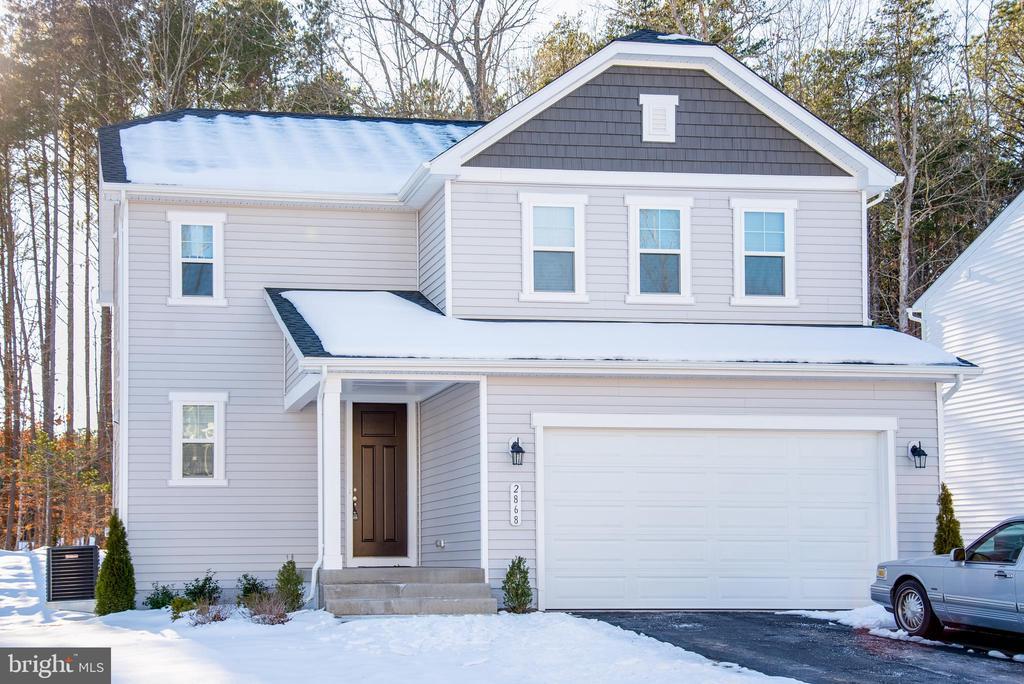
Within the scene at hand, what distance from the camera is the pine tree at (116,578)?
18.0m

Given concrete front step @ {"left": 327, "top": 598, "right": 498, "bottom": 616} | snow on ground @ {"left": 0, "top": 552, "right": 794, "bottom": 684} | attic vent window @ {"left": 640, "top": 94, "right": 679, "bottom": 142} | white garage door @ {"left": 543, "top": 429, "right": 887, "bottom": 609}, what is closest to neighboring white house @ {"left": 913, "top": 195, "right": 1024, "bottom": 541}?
white garage door @ {"left": 543, "top": 429, "right": 887, "bottom": 609}

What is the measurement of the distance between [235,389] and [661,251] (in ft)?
21.3

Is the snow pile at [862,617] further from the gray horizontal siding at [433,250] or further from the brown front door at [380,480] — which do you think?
the gray horizontal siding at [433,250]

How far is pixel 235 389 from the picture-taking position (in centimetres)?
1931

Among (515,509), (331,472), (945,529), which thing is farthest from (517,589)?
(945,529)

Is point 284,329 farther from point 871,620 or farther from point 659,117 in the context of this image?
point 871,620

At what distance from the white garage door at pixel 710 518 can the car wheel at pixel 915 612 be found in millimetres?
3157

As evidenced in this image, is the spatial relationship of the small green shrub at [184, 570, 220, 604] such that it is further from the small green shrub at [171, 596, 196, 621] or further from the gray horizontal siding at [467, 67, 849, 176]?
the gray horizontal siding at [467, 67, 849, 176]

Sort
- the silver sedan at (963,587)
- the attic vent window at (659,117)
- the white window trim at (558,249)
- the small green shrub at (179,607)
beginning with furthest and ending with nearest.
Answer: the attic vent window at (659,117), the white window trim at (558,249), the small green shrub at (179,607), the silver sedan at (963,587)

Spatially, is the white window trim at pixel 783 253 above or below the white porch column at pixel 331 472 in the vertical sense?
above

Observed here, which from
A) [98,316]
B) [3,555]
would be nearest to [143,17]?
[98,316]

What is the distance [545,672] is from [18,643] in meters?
5.91

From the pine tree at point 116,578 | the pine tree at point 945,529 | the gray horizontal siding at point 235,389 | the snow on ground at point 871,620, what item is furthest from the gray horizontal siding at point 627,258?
the pine tree at point 116,578

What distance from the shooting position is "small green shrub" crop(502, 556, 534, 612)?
1575cm
